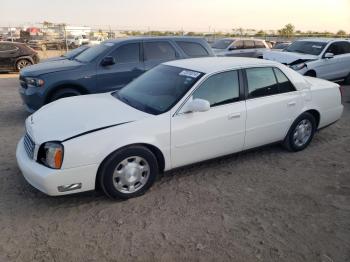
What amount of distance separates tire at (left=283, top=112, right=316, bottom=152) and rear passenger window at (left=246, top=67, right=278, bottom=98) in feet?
2.38

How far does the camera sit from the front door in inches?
159

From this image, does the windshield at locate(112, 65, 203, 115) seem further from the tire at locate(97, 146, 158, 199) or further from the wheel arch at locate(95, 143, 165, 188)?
the tire at locate(97, 146, 158, 199)

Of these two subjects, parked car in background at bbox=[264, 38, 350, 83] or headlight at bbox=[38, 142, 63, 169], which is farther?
parked car in background at bbox=[264, 38, 350, 83]

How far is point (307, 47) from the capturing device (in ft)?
35.8

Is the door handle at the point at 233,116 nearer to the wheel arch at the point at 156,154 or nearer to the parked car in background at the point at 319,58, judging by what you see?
the wheel arch at the point at 156,154

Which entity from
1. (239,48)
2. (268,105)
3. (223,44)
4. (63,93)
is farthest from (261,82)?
(223,44)

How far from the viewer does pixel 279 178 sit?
14.8ft

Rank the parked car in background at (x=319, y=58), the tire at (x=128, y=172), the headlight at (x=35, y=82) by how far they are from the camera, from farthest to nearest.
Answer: the parked car in background at (x=319, y=58), the headlight at (x=35, y=82), the tire at (x=128, y=172)

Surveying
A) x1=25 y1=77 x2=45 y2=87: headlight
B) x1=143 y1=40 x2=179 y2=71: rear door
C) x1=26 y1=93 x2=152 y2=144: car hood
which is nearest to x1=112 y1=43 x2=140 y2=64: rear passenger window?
x1=143 y1=40 x2=179 y2=71: rear door

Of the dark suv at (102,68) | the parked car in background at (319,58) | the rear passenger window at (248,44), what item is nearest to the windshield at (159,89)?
the dark suv at (102,68)

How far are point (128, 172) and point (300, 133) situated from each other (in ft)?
9.87

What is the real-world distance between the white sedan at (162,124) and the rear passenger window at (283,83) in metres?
0.01

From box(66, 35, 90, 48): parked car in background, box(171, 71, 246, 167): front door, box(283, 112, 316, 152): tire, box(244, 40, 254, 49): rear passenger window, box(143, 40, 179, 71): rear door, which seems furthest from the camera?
box(66, 35, 90, 48): parked car in background

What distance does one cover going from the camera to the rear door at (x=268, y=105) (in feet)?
15.1
